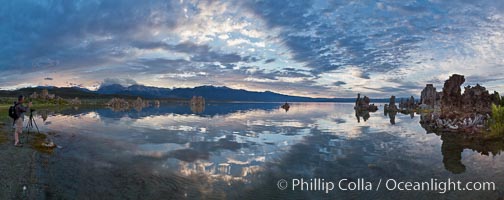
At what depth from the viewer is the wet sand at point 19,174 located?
1107cm

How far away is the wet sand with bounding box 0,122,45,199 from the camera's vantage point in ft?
36.3

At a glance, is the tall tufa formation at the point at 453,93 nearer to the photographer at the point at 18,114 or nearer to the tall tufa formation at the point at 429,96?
the tall tufa formation at the point at 429,96

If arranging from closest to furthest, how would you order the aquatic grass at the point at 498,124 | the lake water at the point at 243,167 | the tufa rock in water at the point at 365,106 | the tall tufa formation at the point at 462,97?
the lake water at the point at 243,167 < the aquatic grass at the point at 498,124 < the tall tufa formation at the point at 462,97 < the tufa rock in water at the point at 365,106

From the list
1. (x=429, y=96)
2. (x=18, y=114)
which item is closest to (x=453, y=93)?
(x=429, y=96)

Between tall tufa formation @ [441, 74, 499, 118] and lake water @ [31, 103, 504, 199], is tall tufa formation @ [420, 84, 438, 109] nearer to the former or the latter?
tall tufa formation @ [441, 74, 499, 118]

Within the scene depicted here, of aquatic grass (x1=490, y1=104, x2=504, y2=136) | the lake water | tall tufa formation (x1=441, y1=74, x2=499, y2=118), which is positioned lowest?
the lake water

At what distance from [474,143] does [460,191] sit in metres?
17.3

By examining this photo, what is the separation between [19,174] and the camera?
13641 mm

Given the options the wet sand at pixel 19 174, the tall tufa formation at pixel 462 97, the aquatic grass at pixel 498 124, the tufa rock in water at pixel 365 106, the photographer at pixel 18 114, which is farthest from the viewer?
the tufa rock in water at pixel 365 106

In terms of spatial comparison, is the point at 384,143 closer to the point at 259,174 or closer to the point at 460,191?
the point at 460,191

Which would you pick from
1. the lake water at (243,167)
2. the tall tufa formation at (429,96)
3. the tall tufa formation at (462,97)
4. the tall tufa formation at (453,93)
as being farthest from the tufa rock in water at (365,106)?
the lake water at (243,167)

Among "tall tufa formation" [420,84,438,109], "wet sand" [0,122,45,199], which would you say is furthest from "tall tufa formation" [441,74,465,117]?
"wet sand" [0,122,45,199]

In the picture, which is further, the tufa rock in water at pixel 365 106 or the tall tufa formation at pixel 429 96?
the tufa rock in water at pixel 365 106

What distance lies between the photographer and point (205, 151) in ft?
71.2
